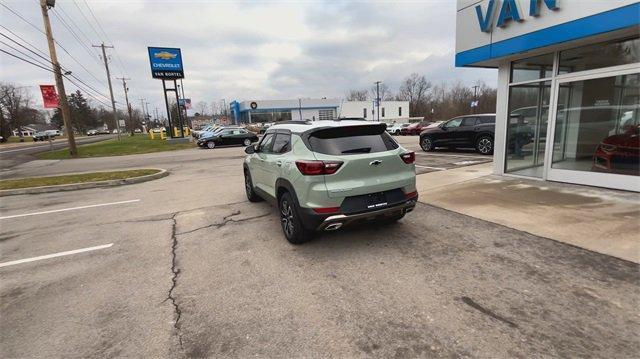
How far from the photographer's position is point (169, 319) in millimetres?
3047

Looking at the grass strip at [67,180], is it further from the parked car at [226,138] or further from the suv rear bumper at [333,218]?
the parked car at [226,138]

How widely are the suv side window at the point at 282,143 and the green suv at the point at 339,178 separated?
0.07ft

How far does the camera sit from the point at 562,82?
710cm

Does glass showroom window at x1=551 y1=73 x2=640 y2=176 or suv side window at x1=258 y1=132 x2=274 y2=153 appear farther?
glass showroom window at x1=551 y1=73 x2=640 y2=176

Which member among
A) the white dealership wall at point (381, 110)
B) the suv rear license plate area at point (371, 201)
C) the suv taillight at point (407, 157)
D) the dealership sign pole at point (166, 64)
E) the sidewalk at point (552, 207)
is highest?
the dealership sign pole at point (166, 64)

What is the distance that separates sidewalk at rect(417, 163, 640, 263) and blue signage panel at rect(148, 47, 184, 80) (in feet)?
103

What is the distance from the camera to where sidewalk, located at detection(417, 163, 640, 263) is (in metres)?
4.28

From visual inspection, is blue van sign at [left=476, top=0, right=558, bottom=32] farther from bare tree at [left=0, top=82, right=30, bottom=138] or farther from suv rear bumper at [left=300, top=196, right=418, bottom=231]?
bare tree at [left=0, top=82, right=30, bottom=138]

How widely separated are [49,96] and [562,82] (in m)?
25.1

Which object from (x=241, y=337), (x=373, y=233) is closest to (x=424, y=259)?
(x=373, y=233)

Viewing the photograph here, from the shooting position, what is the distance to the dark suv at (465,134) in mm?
13078

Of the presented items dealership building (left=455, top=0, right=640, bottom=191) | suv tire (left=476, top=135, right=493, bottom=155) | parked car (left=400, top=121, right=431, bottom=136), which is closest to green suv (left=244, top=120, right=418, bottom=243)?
dealership building (left=455, top=0, right=640, bottom=191)

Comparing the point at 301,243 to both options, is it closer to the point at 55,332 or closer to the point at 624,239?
the point at 55,332

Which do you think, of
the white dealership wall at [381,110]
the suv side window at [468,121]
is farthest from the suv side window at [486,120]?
the white dealership wall at [381,110]
